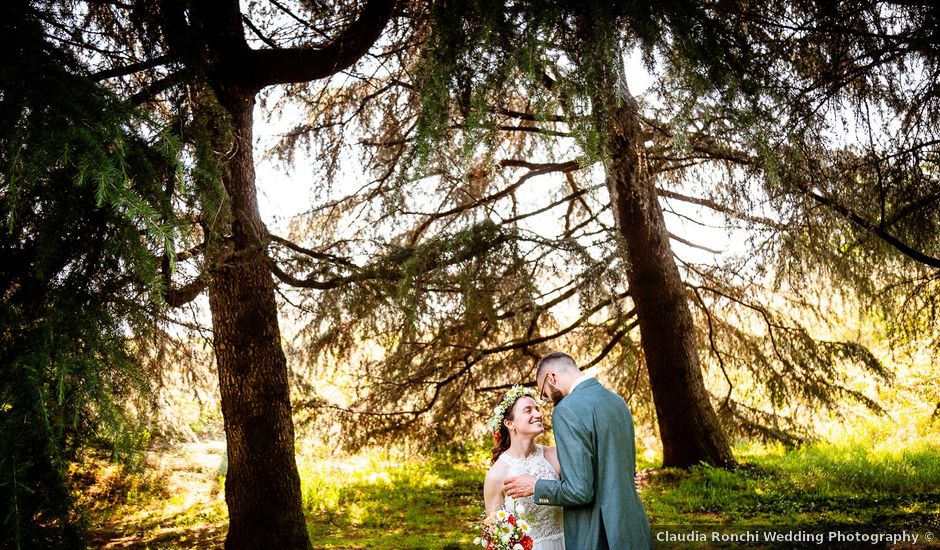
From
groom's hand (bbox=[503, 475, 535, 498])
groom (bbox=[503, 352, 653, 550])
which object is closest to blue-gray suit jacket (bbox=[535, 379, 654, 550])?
groom (bbox=[503, 352, 653, 550])

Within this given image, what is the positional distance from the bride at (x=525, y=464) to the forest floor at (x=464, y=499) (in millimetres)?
2714

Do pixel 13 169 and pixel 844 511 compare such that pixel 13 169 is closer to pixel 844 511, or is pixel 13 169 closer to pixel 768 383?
pixel 844 511

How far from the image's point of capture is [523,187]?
31.8 feet

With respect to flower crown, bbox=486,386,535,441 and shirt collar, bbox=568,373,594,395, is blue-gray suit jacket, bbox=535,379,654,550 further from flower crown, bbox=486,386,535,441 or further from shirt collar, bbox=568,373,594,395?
flower crown, bbox=486,386,535,441

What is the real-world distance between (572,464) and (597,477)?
0.15 m

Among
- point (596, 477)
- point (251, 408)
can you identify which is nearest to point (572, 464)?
point (596, 477)

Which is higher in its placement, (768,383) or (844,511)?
(768,383)

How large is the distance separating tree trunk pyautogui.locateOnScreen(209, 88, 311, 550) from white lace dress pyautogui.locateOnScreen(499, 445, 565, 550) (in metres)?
2.73

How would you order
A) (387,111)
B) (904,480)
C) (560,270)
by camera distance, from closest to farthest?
(560,270) < (904,480) < (387,111)

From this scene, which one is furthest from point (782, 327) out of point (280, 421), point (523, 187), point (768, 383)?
point (280, 421)

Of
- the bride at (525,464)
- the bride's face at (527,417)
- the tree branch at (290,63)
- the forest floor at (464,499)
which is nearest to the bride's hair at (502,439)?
the bride at (525,464)

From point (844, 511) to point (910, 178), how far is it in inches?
142

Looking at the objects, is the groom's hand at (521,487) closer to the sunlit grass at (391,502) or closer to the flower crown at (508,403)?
the flower crown at (508,403)

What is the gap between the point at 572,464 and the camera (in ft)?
10.8
